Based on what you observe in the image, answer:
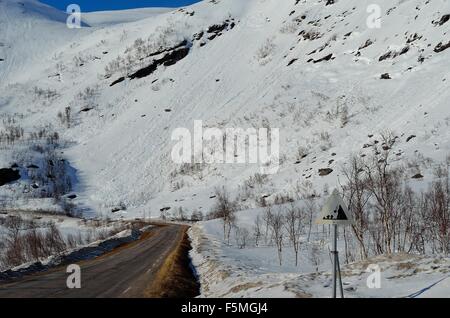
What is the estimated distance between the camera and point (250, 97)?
12150 cm

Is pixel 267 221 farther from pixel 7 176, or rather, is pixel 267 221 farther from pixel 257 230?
pixel 7 176

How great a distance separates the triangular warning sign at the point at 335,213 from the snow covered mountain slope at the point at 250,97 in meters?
44.1

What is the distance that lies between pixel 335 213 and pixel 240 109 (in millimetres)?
107173

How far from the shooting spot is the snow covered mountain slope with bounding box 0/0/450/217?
8069cm

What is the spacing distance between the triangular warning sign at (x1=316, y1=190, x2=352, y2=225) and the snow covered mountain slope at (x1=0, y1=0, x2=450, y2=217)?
44.1 meters

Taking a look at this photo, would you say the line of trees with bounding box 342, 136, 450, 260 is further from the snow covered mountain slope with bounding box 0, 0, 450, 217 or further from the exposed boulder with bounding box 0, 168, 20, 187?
the exposed boulder with bounding box 0, 168, 20, 187

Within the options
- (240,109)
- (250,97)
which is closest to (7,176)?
(240,109)

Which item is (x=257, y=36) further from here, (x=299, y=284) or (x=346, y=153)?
(x=299, y=284)

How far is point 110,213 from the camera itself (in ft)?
340

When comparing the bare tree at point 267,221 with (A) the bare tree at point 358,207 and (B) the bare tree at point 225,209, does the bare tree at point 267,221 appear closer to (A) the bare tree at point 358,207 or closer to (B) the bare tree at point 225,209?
(B) the bare tree at point 225,209

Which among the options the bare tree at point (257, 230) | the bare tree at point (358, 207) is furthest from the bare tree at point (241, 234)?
the bare tree at point (358, 207)

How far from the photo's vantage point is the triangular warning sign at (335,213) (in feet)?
35.1

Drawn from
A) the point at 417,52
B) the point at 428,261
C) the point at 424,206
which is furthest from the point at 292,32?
the point at 428,261

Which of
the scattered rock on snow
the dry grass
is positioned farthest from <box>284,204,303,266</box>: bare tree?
the dry grass
